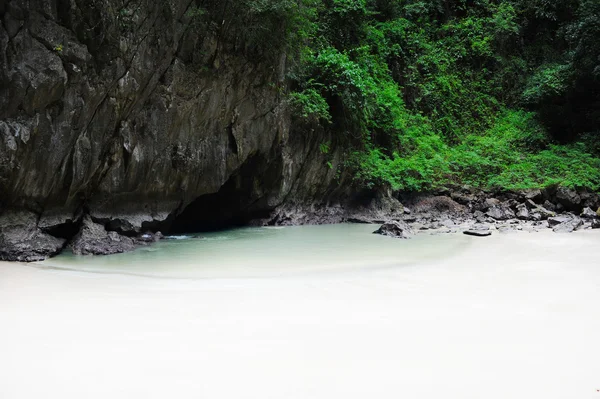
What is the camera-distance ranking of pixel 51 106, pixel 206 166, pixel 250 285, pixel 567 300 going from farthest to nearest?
pixel 206 166, pixel 51 106, pixel 250 285, pixel 567 300

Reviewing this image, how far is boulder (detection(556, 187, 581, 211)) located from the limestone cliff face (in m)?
10.4

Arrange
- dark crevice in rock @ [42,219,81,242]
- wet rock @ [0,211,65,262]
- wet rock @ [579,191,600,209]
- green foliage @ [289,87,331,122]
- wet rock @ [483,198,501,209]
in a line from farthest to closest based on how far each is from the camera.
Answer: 1. wet rock @ [483,198,501,209]
2. wet rock @ [579,191,600,209]
3. green foliage @ [289,87,331,122]
4. dark crevice in rock @ [42,219,81,242]
5. wet rock @ [0,211,65,262]

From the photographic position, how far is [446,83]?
22625mm

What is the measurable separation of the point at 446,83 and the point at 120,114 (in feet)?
56.2

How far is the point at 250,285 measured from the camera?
19.9 ft

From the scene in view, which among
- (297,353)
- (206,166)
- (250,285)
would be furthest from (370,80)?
(297,353)

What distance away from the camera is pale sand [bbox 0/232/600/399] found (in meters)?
3.05

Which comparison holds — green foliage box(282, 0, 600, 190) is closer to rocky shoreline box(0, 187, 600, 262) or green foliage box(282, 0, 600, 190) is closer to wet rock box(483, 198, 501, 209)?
rocky shoreline box(0, 187, 600, 262)

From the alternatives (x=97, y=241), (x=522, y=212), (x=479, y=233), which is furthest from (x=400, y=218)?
(x=97, y=241)

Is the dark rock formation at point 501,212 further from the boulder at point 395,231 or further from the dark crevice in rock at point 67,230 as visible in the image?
the dark crevice in rock at point 67,230

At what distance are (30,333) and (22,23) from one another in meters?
6.04

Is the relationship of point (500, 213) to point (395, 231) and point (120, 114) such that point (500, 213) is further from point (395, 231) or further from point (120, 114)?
point (120, 114)

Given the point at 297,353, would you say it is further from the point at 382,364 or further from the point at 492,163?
the point at 492,163

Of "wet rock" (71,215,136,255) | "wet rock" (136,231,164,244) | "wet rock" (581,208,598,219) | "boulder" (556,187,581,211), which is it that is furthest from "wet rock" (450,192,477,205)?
"wet rock" (71,215,136,255)
